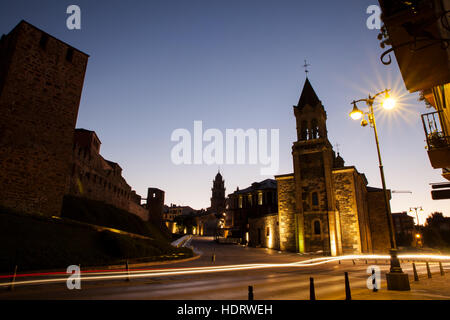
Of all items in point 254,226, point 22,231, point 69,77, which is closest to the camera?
point 22,231

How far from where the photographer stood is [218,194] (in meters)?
114

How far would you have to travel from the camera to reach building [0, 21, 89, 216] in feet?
51.9

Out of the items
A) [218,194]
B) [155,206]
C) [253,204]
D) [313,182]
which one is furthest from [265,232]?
[218,194]

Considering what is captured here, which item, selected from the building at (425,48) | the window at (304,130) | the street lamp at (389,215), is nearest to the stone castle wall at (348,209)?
the window at (304,130)

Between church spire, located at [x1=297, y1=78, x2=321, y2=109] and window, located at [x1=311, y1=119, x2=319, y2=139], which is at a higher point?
church spire, located at [x1=297, y1=78, x2=321, y2=109]

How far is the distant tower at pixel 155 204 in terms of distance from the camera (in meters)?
51.5

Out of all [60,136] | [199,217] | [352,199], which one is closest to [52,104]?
[60,136]

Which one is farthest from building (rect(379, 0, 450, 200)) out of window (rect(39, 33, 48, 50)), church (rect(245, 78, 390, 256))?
window (rect(39, 33, 48, 50))

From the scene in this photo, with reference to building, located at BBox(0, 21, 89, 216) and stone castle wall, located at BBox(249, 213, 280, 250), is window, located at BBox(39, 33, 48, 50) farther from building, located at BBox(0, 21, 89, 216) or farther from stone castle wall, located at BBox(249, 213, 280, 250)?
stone castle wall, located at BBox(249, 213, 280, 250)

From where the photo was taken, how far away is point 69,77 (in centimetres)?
1995

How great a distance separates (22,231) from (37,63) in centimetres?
1210

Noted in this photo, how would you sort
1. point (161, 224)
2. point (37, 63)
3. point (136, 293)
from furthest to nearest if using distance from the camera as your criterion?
point (161, 224)
point (37, 63)
point (136, 293)

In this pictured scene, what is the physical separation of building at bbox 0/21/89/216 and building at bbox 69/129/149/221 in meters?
6.61

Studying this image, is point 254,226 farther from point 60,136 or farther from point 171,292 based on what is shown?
point 171,292
